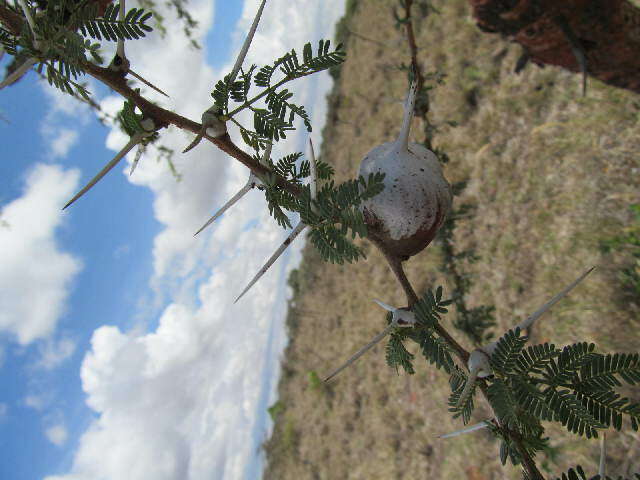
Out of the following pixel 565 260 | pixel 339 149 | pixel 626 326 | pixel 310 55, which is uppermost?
pixel 339 149

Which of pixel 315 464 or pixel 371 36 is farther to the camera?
pixel 371 36

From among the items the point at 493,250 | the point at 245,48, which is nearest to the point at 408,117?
the point at 245,48

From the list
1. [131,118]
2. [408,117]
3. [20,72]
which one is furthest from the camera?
[408,117]

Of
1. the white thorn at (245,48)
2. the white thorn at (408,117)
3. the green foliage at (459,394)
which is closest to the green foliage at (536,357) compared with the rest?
the green foliage at (459,394)

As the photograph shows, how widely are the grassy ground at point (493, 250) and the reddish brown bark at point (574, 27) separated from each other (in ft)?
1.58

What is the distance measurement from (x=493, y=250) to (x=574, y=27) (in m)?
2.72

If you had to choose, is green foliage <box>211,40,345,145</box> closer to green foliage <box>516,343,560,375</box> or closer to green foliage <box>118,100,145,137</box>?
green foliage <box>118,100,145,137</box>

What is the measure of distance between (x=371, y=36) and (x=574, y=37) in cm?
872

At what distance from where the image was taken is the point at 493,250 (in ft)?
15.4

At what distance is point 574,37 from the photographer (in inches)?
86.6

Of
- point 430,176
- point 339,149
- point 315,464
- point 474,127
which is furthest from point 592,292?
point 339,149

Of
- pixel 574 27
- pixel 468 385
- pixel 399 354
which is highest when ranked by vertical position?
pixel 574 27

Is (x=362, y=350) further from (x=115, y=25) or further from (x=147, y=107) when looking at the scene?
(x=115, y=25)

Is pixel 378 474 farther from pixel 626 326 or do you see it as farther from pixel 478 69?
pixel 478 69
